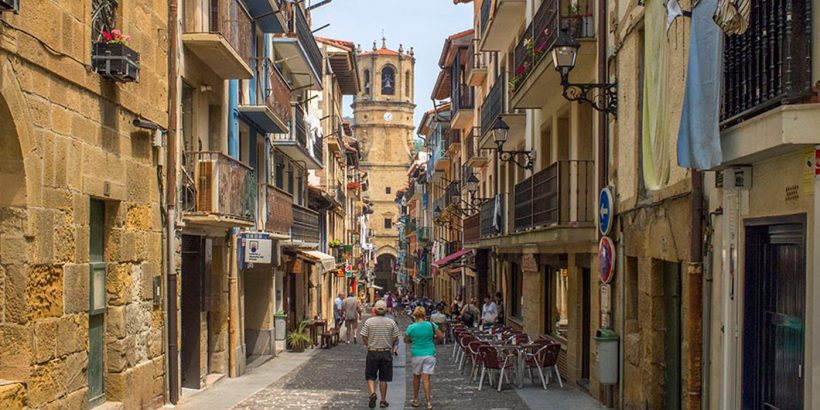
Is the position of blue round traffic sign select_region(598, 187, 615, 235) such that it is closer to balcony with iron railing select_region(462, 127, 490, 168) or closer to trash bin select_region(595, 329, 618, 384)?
trash bin select_region(595, 329, 618, 384)

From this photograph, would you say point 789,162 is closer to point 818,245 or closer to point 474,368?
point 818,245

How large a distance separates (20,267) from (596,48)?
9.75m

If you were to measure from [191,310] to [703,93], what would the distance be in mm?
10607

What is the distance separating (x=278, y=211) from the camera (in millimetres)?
22781

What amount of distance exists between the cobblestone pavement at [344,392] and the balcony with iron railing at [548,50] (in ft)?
17.6

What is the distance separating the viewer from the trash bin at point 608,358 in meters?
13.4

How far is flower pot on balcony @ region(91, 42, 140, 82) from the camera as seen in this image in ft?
33.8

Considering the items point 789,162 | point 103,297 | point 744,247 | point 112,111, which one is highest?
point 112,111

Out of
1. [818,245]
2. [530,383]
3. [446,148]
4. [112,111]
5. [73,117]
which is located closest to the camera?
[818,245]

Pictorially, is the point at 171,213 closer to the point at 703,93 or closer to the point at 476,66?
the point at 703,93

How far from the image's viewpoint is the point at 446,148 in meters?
49.9

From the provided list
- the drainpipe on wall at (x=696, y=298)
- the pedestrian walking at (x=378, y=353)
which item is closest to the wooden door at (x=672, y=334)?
the drainpipe on wall at (x=696, y=298)

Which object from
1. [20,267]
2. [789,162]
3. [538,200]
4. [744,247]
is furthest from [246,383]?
[789,162]

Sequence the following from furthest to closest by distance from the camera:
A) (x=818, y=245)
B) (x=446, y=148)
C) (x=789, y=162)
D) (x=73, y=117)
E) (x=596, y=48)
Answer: (x=446, y=148)
(x=596, y=48)
(x=73, y=117)
(x=789, y=162)
(x=818, y=245)
